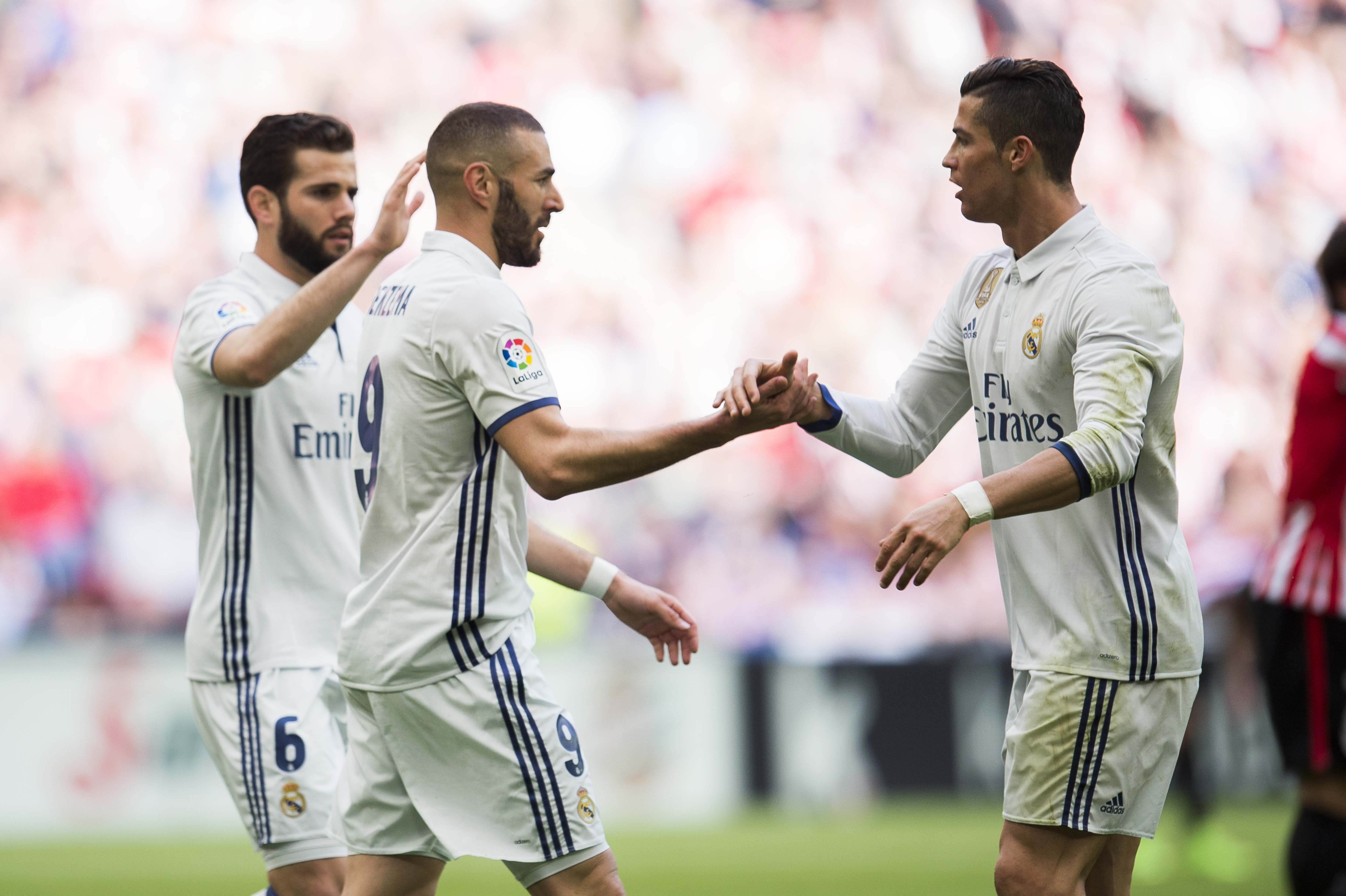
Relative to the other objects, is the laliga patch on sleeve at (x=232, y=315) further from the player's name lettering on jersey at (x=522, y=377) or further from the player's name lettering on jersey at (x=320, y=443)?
the player's name lettering on jersey at (x=522, y=377)

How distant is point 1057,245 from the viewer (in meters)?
3.95

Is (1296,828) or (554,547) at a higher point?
(554,547)

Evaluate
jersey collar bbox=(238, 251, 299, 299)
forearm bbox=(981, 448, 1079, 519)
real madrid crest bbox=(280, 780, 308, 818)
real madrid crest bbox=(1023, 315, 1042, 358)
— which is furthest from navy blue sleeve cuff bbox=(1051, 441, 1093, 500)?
jersey collar bbox=(238, 251, 299, 299)

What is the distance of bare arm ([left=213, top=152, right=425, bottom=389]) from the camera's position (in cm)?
402

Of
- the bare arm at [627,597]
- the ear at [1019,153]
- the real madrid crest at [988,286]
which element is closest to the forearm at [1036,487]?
the real madrid crest at [988,286]

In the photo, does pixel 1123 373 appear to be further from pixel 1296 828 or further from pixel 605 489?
pixel 605 489

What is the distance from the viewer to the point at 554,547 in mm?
4207

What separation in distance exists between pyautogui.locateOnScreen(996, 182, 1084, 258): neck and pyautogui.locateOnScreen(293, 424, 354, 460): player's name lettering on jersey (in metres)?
1.99

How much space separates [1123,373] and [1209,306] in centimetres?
1376

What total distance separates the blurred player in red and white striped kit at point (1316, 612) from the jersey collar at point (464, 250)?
2.85m

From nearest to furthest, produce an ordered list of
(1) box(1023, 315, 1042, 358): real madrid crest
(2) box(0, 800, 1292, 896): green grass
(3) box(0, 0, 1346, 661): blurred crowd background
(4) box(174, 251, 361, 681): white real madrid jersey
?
(1) box(1023, 315, 1042, 358): real madrid crest → (4) box(174, 251, 361, 681): white real madrid jersey → (2) box(0, 800, 1292, 896): green grass → (3) box(0, 0, 1346, 661): blurred crowd background

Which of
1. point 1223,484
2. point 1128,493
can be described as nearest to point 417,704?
point 1128,493

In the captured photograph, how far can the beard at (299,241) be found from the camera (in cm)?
471

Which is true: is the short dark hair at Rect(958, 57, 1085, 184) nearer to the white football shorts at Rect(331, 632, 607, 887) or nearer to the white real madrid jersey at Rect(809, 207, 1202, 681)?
the white real madrid jersey at Rect(809, 207, 1202, 681)
